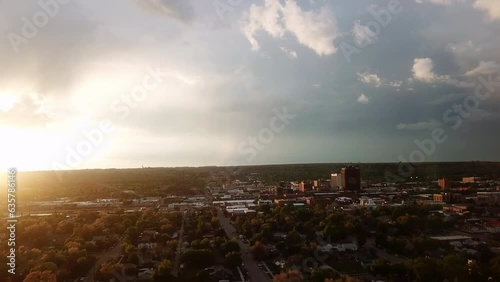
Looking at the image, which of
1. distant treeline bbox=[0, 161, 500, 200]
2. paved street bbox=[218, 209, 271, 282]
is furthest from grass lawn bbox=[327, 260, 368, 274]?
distant treeline bbox=[0, 161, 500, 200]

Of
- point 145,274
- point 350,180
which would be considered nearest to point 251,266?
point 145,274

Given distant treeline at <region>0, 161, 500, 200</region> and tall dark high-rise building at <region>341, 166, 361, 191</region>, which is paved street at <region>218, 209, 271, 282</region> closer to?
distant treeline at <region>0, 161, 500, 200</region>

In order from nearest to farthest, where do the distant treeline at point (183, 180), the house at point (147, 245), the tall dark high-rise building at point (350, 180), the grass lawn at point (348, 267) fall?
1. the grass lawn at point (348, 267)
2. the house at point (147, 245)
3. the tall dark high-rise building at point (350, 180)
4. the distant treeline at point (183, 180)

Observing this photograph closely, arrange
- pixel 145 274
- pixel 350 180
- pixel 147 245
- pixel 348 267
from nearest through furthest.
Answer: pixel 145 274
pixel 348 267
pixel 147 245
pixel 350 180

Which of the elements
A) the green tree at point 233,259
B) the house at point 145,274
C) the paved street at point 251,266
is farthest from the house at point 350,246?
the house at point 145,274

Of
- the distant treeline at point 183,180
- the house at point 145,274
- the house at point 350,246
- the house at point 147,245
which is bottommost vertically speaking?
the house at point 145,274

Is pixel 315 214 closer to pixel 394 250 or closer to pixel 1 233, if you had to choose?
pixel 394 250

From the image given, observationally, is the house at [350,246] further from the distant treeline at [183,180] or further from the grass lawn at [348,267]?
the distant treeline at [183,180]

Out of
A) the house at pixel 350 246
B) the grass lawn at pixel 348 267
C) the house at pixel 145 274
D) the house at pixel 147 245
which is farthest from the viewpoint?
the house at pixel 147 245

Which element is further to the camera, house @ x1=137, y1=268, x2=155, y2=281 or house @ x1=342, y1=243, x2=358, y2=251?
house @ x1=342, y1=243, x2=358, y2=251

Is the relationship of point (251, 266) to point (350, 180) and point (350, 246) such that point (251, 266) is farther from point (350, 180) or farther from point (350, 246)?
point (350, 180)

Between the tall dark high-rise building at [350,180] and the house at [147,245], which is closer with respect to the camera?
the house at [147,245]
